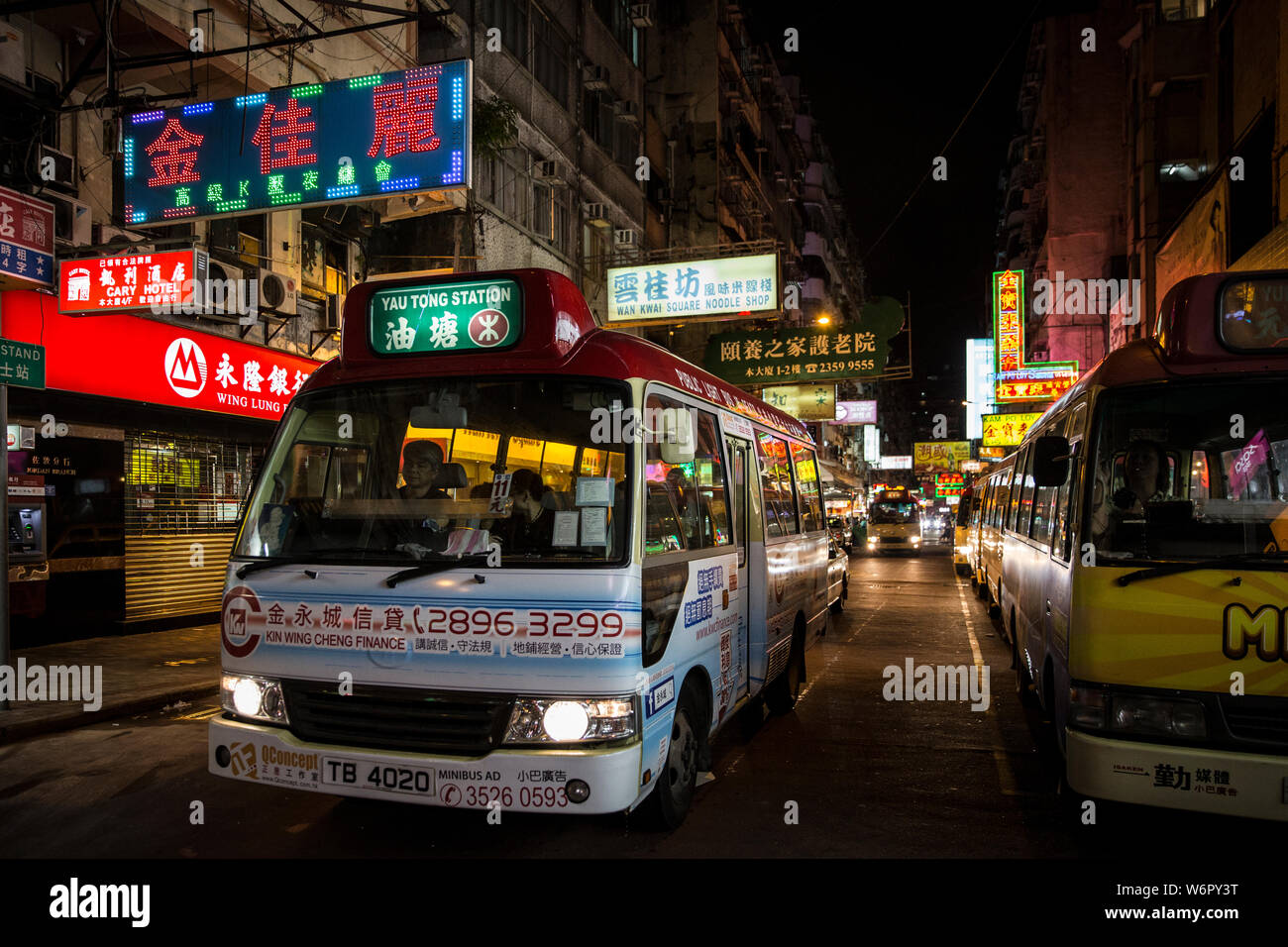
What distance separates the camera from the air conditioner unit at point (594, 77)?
2245 centimetres

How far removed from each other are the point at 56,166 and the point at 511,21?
11.0 m

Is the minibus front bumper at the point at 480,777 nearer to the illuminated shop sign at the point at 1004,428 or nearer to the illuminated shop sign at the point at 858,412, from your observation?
the illuminated shop sign at the point at 858,412

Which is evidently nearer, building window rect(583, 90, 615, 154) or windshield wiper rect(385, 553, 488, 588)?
windshield wiper rect(385, 553, 488, 588)

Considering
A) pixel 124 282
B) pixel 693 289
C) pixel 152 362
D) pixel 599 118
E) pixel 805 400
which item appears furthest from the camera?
pixel 805 400

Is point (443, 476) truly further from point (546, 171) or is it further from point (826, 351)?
point (826, 351)

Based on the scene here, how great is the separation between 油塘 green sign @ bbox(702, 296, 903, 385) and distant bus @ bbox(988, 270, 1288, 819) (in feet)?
53.4

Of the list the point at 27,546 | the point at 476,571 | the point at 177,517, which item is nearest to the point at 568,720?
the point at 476,571

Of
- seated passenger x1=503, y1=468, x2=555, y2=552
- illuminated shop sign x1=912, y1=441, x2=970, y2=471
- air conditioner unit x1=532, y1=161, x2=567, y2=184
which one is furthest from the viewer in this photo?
illuminated shop sign x1=912, y1=441, x2=970, y2=471

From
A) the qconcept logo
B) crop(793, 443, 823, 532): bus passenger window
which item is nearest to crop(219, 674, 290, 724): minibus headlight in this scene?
crop(793, 443, 823, 532): bus passenger window

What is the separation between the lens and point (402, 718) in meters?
4.20

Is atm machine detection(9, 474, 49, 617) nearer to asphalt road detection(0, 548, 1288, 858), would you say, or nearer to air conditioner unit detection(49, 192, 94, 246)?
air conditioner unit detection(49, 192, 94, 246)

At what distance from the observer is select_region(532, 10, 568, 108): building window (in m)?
19.9

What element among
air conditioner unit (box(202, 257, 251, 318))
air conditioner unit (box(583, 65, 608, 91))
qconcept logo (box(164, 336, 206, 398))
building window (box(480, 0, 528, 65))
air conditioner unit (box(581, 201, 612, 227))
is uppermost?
air conditioner unit (box(583, 65, 608, 91))
